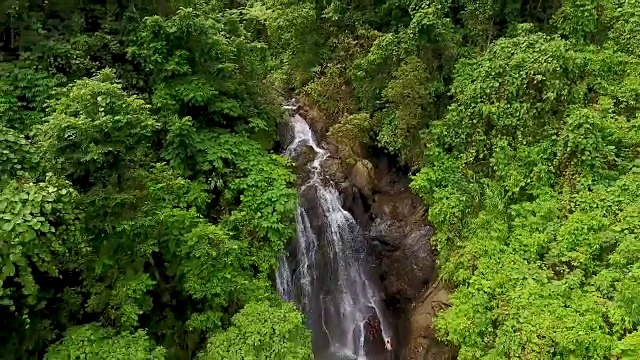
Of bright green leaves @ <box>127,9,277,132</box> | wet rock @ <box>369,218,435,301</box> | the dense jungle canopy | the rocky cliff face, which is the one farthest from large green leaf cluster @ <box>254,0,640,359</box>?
bright green leaves @ <box>127,9,277,132</box>

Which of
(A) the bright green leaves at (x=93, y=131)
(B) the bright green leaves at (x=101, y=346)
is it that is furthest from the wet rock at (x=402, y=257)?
(A) the bright green leaves at (x=93, y=131)

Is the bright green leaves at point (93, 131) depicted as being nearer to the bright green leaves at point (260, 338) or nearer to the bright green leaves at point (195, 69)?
the bright green leaves at point (195, 69)

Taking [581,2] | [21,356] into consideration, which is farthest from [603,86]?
[21,356]

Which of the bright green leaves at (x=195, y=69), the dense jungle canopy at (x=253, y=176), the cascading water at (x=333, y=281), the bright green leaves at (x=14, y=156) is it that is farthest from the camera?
the cascading water at (x=333, y=281)

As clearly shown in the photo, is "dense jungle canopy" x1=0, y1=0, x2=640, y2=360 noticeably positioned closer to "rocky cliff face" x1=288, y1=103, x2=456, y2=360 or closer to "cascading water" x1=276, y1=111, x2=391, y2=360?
"rocky cliff face" x1=288, y1=103, x2=456, y2=360

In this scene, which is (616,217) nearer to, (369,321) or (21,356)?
(369,321)
